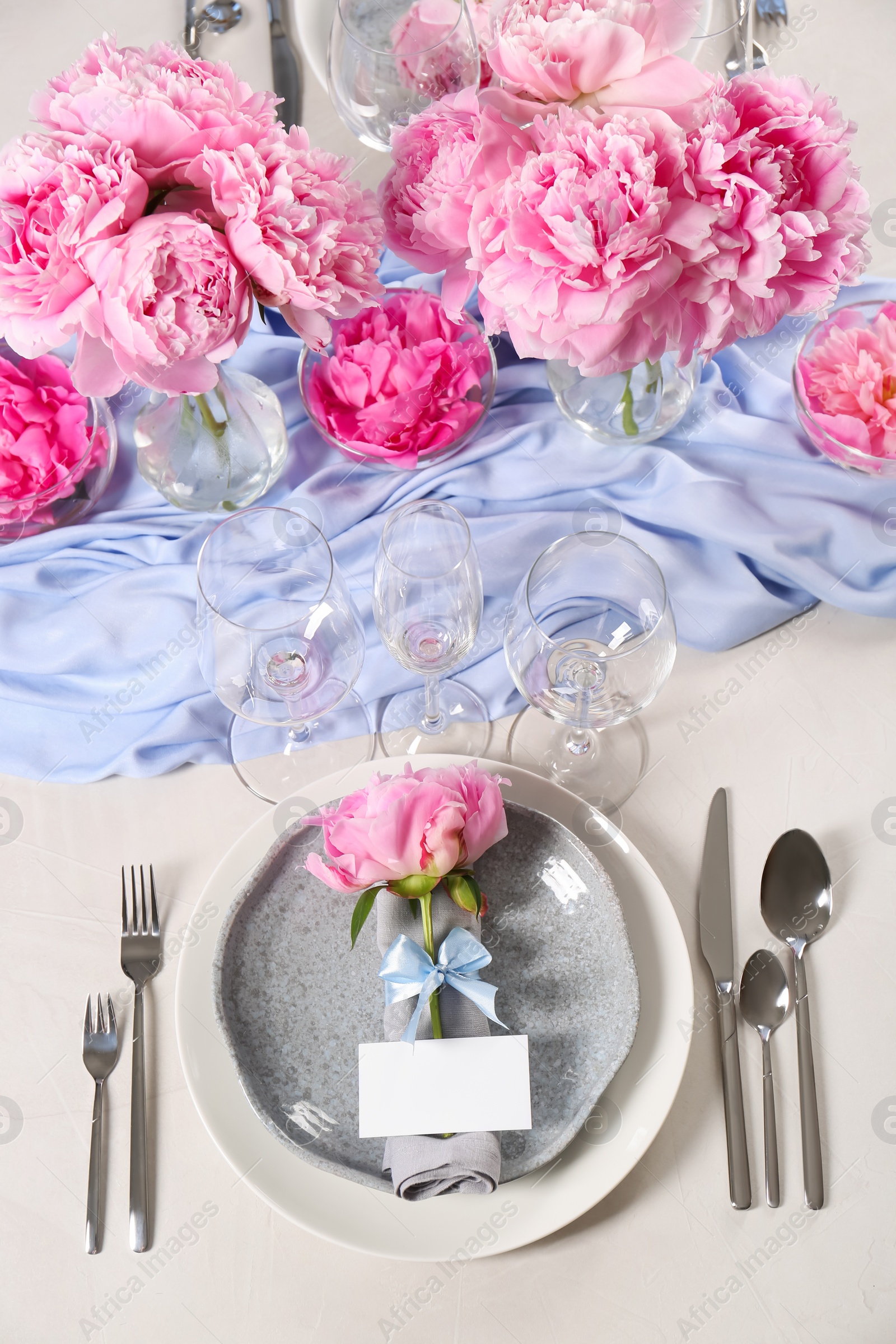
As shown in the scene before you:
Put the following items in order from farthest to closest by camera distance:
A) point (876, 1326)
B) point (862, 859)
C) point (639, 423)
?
1. point (639, 423)
2. point (862, 859)
3. point (876, 1326)

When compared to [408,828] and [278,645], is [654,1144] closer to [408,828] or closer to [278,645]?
[408,828]

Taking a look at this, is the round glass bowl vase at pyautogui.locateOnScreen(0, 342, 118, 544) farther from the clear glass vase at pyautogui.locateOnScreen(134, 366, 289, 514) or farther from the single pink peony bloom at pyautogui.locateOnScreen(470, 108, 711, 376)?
the single pink peony bloom at pyautogui.locateOnScreen(470, 108, 711, 376)

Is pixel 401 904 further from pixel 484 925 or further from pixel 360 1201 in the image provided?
pixel 360 1201

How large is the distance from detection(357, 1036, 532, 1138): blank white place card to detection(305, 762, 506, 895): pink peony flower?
Answer: 102 millimetres

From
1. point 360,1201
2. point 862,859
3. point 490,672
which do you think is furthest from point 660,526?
point 360,1201

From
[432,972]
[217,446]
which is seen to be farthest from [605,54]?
[432,972]

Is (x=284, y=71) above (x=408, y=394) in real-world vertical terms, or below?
above

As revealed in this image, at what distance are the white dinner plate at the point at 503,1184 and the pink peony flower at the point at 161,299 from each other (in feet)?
1.13

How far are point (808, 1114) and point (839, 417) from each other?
1.72 ft

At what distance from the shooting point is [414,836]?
57 centimetres

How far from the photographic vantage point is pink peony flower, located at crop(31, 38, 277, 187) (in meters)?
0.55

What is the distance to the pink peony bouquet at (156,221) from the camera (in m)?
0.54

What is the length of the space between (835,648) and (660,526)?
0.57ft

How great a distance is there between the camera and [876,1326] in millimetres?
571
